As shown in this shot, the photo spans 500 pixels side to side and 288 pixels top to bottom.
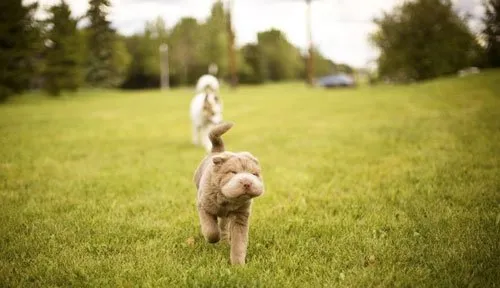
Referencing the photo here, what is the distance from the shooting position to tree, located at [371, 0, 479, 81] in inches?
1471

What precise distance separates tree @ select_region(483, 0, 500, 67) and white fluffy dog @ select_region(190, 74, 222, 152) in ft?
110

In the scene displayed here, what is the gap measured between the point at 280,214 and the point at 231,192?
2.45 meters

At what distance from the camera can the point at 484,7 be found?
36562 millimetres

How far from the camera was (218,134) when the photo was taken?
4.48m

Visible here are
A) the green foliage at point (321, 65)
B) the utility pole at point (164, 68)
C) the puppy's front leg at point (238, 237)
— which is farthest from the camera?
the green foliage at point (321, 65)

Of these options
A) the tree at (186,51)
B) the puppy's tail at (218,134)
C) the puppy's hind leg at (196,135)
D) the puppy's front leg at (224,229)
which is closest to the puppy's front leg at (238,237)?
the puppy's front leg at (224,229)

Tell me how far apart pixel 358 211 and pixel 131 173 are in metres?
4.74

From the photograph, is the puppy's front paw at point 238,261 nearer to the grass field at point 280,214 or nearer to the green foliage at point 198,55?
the grass field at point 280,214

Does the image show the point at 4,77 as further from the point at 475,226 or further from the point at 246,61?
the point at 246,61

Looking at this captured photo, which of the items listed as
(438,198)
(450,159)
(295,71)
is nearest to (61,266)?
(438,198)

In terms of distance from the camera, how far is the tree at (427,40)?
123 feet

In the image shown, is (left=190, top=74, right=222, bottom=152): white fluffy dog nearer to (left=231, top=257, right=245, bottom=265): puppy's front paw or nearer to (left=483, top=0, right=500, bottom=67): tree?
(left=231, top=257, right=245, bottom=265): puppy's front paw

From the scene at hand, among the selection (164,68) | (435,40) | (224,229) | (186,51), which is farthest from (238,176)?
(186,51)

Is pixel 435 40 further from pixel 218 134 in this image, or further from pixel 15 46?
pixel 218 134
